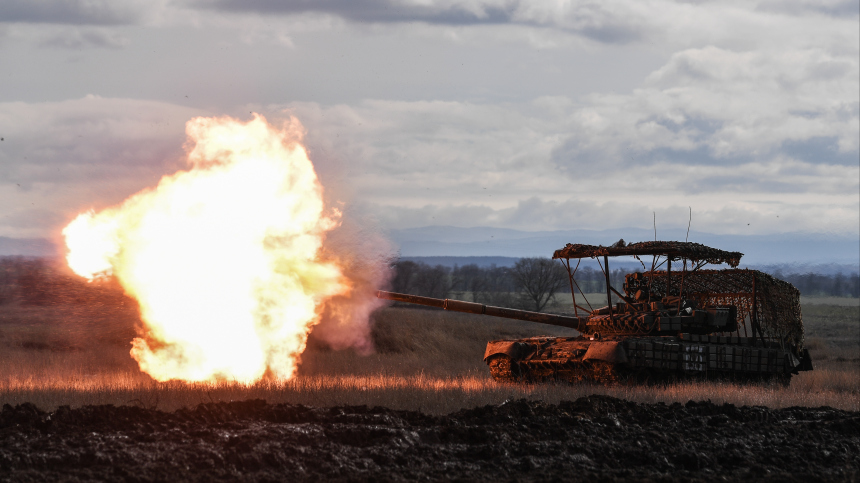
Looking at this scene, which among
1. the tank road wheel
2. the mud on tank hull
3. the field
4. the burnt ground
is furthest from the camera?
the tank road wheel

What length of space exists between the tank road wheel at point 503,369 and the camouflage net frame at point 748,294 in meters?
3.86

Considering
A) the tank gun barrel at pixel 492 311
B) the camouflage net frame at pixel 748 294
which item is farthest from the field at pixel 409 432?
the camouflage net frame at pixel 748 294

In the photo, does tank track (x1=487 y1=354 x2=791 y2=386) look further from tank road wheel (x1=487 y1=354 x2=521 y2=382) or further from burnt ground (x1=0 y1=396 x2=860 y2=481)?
burnt ground (x1=0 y1=396 x2=860 y2=481)

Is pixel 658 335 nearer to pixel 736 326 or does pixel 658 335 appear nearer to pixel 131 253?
pixel 736 326

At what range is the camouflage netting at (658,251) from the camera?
62.4 feet

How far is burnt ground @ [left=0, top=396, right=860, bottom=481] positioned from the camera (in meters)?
9.43

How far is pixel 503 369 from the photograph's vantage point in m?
20.1

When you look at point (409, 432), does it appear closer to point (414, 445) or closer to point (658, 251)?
point (414, 445)

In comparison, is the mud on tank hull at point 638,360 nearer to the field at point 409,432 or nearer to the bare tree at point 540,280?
the field at point 409,432

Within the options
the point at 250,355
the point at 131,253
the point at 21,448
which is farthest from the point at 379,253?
the point at 21,448

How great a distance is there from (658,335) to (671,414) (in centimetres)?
571

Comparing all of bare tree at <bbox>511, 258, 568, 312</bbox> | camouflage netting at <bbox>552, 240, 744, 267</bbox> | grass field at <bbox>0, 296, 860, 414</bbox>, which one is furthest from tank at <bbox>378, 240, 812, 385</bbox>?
bare tree at <bbox>511, 258, 568, 312</bbox>

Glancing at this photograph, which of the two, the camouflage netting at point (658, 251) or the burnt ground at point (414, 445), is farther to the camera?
the camouflage netting at point (658, 251)

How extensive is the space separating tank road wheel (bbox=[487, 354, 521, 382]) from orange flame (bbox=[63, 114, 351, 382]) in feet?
15.7
